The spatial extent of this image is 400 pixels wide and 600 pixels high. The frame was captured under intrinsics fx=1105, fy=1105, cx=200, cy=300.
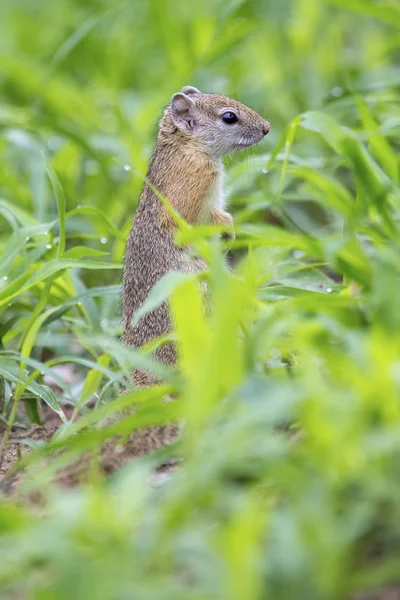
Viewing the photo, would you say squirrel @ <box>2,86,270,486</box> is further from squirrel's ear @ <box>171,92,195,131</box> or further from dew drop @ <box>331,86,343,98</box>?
dew drop @ <box>331,86,343,98</box>

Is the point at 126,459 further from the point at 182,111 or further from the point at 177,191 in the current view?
the point at 182,111

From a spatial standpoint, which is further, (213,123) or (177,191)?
(213,123)

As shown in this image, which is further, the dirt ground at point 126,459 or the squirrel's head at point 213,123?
the squirrel's head at point 213,123

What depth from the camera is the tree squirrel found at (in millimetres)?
4438

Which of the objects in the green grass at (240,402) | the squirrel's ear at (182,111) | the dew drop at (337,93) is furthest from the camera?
the dew drop at (337,93)

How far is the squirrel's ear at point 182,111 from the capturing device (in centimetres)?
529

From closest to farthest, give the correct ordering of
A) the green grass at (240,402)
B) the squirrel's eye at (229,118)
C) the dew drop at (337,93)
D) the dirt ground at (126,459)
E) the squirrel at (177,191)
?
the green grass at (240,402)
the dirt ground at (126,459)
the squirrel at (177,191)
the squirrel's eye at (229,118)
the dew drop at (337,93)

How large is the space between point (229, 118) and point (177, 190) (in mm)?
646

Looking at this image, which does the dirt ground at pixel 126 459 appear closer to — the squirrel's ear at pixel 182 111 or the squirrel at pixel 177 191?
the squirrel at pixel 177 191

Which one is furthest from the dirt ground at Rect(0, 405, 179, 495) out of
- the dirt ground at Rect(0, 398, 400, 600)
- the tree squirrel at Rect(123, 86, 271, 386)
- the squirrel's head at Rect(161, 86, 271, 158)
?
the squirrel's head at Rect(161, 86, 271, 158)

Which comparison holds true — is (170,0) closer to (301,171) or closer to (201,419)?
(301,171)

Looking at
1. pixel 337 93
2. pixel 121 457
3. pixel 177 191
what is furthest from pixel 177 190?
pixel 121 457

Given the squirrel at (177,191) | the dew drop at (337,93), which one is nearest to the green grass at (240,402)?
the dew drop at (337,93)

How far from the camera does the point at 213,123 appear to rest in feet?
17.7
